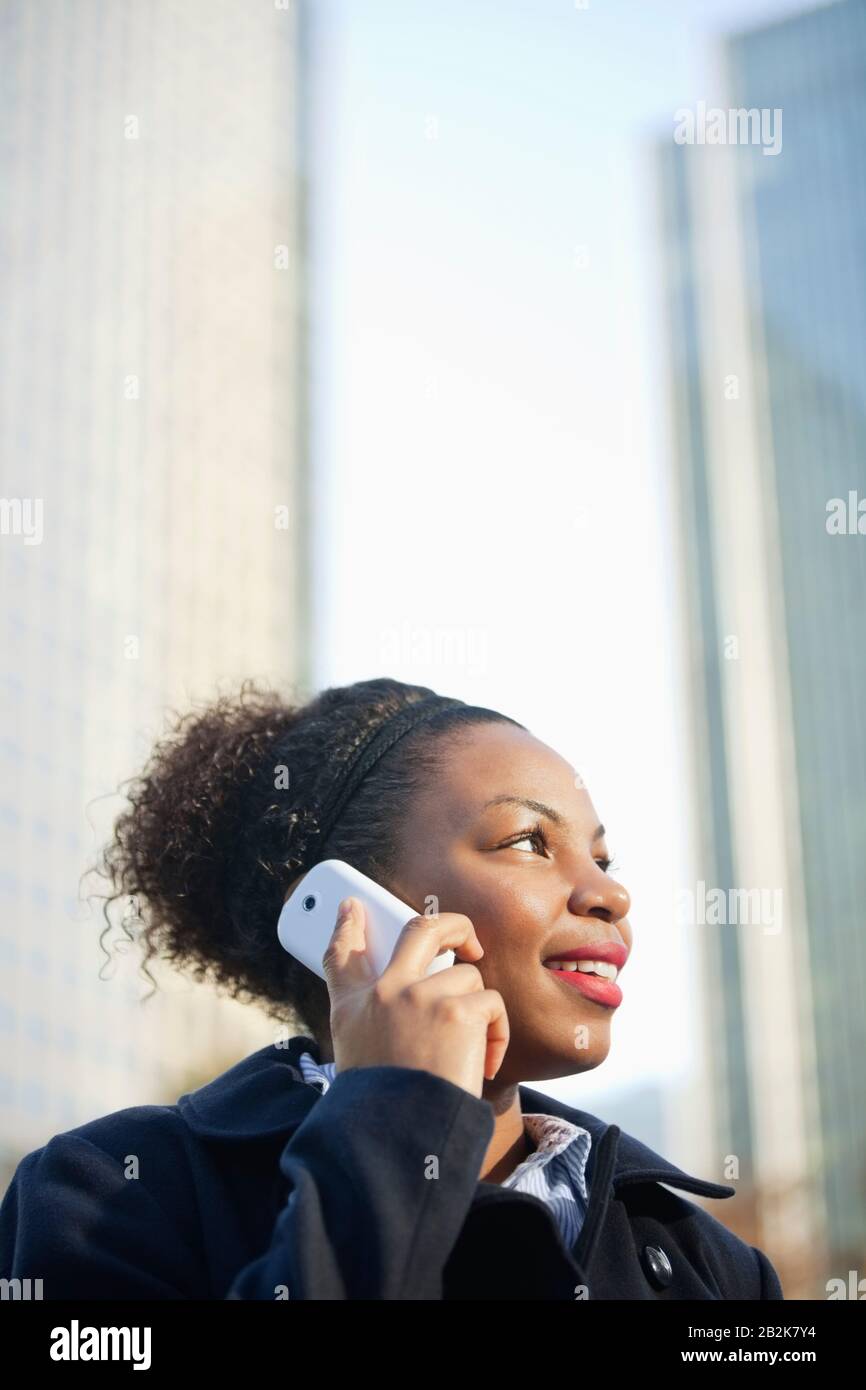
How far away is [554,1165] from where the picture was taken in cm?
272

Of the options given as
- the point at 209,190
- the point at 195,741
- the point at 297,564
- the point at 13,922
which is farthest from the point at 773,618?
the point at 195,741

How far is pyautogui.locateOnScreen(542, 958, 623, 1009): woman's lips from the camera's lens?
2.63 meters

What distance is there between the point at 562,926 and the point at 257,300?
300 feet

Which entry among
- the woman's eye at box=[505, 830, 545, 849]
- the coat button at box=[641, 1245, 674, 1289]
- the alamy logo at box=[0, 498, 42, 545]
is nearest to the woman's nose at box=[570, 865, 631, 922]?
the woman's eye at box=[505, 830, 545, 849]

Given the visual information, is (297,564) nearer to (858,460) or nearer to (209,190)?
(209,190)

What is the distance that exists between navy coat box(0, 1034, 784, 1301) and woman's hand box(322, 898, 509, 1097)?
0.05 m

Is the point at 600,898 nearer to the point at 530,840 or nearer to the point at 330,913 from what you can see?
the point at 530,840

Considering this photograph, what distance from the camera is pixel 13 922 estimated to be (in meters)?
61.8

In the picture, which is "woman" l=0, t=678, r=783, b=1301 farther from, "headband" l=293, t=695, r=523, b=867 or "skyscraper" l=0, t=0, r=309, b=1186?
"skyscraper" l=0, t=0, r=309, b=1186

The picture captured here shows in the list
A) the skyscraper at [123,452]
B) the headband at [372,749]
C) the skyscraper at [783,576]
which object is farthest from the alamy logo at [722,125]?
the skyscraper at [783,576]

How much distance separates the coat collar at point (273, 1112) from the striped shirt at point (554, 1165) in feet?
0.08

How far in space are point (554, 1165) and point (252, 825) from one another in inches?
37.0

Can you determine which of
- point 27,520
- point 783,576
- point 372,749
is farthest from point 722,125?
point 783,576
